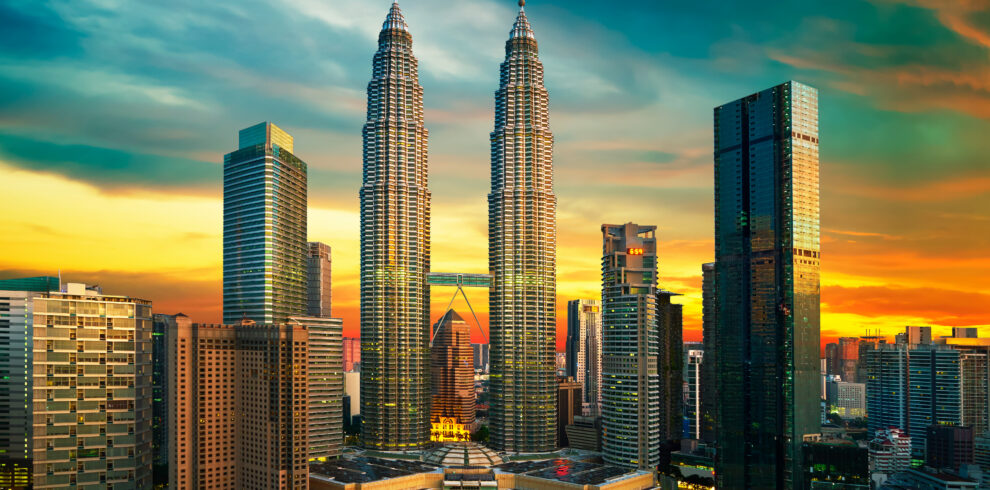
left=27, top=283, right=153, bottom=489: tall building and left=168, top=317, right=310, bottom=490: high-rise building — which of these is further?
left=168, top=317, right=310, bottom=490: high-rise building

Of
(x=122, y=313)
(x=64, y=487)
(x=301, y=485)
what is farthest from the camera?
(x=301, y=485)

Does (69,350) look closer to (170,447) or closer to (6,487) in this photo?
(170,447)

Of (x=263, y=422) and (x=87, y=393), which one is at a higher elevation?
(x=87, y=393)

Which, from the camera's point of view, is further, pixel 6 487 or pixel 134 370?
pixel 6 487

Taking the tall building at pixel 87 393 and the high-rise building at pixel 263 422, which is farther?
the high-rise building at pixel 263 422

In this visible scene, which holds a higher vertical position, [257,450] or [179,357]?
[179,357]

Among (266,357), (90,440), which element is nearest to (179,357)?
(266,357)

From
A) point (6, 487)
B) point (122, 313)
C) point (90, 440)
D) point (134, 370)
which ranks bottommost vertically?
point (6, 487)

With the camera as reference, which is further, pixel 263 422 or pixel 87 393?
pixel 263 422
